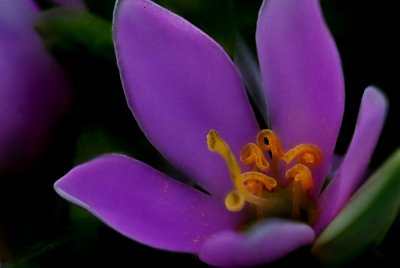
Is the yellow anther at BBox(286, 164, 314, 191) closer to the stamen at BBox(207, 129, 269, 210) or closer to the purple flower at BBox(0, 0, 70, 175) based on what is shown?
the stamen at BBox(207, 129, 269, 210)

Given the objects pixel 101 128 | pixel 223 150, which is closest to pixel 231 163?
pixel 223 150

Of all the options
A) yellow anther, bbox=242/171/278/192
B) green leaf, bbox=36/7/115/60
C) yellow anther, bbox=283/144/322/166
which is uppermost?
green leaf, bbox=36/7/115/60

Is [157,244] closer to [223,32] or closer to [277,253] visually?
[277,253]

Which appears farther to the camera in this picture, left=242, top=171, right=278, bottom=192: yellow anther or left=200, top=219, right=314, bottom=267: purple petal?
left=242, top=171, right=278, bottom=192: yellow anther

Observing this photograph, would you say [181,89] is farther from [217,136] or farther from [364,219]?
[364,219]

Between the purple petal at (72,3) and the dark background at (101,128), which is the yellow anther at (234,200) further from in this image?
the purple petal at (72,3)

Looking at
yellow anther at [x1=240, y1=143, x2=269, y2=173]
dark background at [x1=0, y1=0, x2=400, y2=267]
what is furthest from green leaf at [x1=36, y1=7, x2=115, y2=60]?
yellow anther at [x1=240, y1=143, x2=269, y2=173]

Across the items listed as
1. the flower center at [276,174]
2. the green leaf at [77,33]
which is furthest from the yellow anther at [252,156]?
the green leaf at [77,33]
